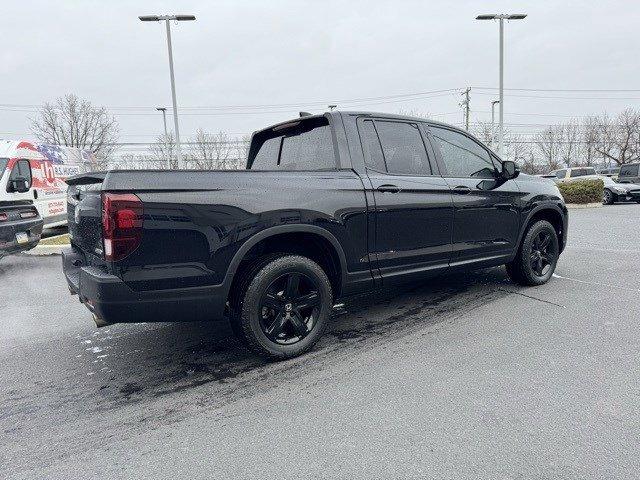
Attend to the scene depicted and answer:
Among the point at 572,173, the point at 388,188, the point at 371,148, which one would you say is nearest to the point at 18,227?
the point at 371,148

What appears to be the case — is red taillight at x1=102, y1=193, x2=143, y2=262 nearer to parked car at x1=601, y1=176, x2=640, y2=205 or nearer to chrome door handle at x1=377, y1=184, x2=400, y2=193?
chrome door handle at x1=377, y1=184, x2=400, y2=193

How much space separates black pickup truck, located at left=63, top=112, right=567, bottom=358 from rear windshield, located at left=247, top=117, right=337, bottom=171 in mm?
13

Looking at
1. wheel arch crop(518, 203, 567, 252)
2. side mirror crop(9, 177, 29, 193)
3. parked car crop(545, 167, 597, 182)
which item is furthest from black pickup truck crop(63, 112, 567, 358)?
parked car crop(545, 167, 597, 182)

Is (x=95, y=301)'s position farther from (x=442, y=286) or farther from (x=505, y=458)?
(x=442, y=286)

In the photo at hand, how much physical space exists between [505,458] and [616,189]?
20.6 meters

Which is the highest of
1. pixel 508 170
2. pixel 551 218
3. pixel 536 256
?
pixel 508 170

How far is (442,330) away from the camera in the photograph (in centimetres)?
385

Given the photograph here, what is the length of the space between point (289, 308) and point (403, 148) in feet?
5.93

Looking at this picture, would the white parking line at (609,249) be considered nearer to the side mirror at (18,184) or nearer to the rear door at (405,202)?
the rear door at (405,202)

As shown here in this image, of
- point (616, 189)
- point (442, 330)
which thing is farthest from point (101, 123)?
point (442, 330)

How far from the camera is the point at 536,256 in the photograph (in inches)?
203

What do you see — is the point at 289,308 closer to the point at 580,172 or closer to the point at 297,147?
the point at 297,147

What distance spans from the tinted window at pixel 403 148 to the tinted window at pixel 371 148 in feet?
0.18

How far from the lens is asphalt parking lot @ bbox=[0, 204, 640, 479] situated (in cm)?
217
